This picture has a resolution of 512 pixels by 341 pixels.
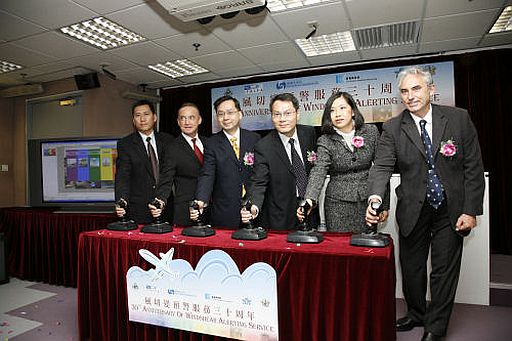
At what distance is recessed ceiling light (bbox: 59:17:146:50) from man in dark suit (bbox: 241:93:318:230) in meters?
2.51

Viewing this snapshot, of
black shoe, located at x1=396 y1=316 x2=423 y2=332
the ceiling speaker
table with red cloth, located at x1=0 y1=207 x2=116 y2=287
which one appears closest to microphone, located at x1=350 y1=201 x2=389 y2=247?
black shoe, located at x1=396 y1=316 x2=423 y2=332

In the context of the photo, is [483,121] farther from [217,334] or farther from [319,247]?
[217,334]

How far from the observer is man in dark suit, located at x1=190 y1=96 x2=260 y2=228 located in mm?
2176

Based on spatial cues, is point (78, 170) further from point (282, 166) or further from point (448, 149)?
point (448, 149)

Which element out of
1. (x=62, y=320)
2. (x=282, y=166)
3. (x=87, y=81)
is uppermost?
(x=87, y=81)

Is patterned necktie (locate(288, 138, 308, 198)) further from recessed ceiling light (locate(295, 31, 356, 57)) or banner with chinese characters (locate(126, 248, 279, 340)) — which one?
recessed ceiling light (locate(295, 31, 356, 57))

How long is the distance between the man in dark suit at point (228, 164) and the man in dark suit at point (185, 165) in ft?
0.98

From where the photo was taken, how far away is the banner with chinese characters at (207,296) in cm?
152

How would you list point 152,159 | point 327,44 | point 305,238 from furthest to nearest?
point 327,44 → point 152,159 → point 305,238

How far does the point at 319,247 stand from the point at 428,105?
1.02 metres

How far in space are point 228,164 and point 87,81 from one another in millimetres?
3896

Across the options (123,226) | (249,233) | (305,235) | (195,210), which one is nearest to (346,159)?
(305,235)

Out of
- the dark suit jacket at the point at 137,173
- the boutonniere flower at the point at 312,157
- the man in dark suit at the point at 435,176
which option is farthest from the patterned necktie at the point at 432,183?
the dark suit jacket at the point at 137,173

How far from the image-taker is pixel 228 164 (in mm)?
2188
